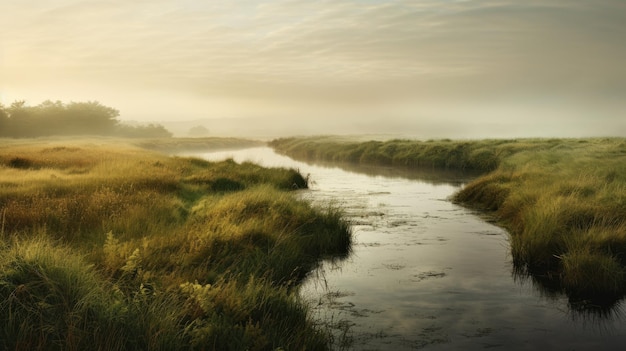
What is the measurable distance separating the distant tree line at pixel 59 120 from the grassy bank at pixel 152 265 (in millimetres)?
70237

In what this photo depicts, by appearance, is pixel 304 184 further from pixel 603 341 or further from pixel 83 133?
pixel 83 133

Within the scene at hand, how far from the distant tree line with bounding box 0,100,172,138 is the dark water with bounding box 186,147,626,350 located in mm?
79726

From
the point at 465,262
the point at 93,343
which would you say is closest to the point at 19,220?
the point at 93,343

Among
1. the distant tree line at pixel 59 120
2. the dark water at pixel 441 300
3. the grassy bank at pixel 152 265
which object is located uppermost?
the distant tree line at pixel 59 120

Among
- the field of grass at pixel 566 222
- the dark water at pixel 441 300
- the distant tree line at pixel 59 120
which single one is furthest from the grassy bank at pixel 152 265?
the distant tree line at pixel 59 120

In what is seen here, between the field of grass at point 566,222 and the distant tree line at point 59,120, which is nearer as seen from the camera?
the field of grass at point 566,222

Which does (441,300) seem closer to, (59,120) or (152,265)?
(152,265)

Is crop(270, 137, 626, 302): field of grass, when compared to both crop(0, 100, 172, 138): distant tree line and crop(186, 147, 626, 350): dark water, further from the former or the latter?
crop(0, 100, 172, 138): distant tree line

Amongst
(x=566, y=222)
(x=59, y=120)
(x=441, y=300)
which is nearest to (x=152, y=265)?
(x=441, y=300)

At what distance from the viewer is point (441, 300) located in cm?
943

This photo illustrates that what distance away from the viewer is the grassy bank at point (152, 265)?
5.88m

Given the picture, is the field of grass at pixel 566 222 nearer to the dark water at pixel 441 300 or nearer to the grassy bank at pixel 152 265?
the dark water at pixel 441 300

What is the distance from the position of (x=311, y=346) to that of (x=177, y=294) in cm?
207

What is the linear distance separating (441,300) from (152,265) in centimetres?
511
